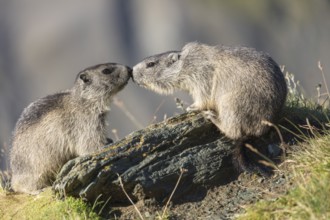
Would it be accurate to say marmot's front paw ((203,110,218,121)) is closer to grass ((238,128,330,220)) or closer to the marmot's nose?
grass ((238,128,330,220))

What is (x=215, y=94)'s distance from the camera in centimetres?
829

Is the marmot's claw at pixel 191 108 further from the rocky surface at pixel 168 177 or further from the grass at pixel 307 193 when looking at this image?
the grass at pixel 307 193

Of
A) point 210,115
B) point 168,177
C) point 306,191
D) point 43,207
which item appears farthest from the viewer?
point 210,115

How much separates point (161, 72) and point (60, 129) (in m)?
1.94

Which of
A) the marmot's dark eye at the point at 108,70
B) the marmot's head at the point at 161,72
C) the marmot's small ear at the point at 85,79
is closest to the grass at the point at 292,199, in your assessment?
the marmot's head at the point at 161,72

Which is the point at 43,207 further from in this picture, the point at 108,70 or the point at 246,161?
the point at 108,70

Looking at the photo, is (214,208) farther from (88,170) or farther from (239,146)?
(88,170)

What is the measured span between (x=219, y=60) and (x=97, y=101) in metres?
2.23

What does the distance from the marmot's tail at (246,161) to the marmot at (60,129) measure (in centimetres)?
251

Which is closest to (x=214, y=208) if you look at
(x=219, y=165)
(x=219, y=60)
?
(x=219, y=165)

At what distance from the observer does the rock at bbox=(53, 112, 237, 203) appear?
7.02m

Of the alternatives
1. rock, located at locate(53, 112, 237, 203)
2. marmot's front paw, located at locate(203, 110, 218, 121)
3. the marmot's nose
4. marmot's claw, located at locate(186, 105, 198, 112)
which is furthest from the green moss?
the marmot's nose

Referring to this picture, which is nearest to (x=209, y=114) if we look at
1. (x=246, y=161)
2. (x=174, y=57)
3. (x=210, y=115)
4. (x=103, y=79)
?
(x=210, y=115)

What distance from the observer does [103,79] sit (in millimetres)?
9586
